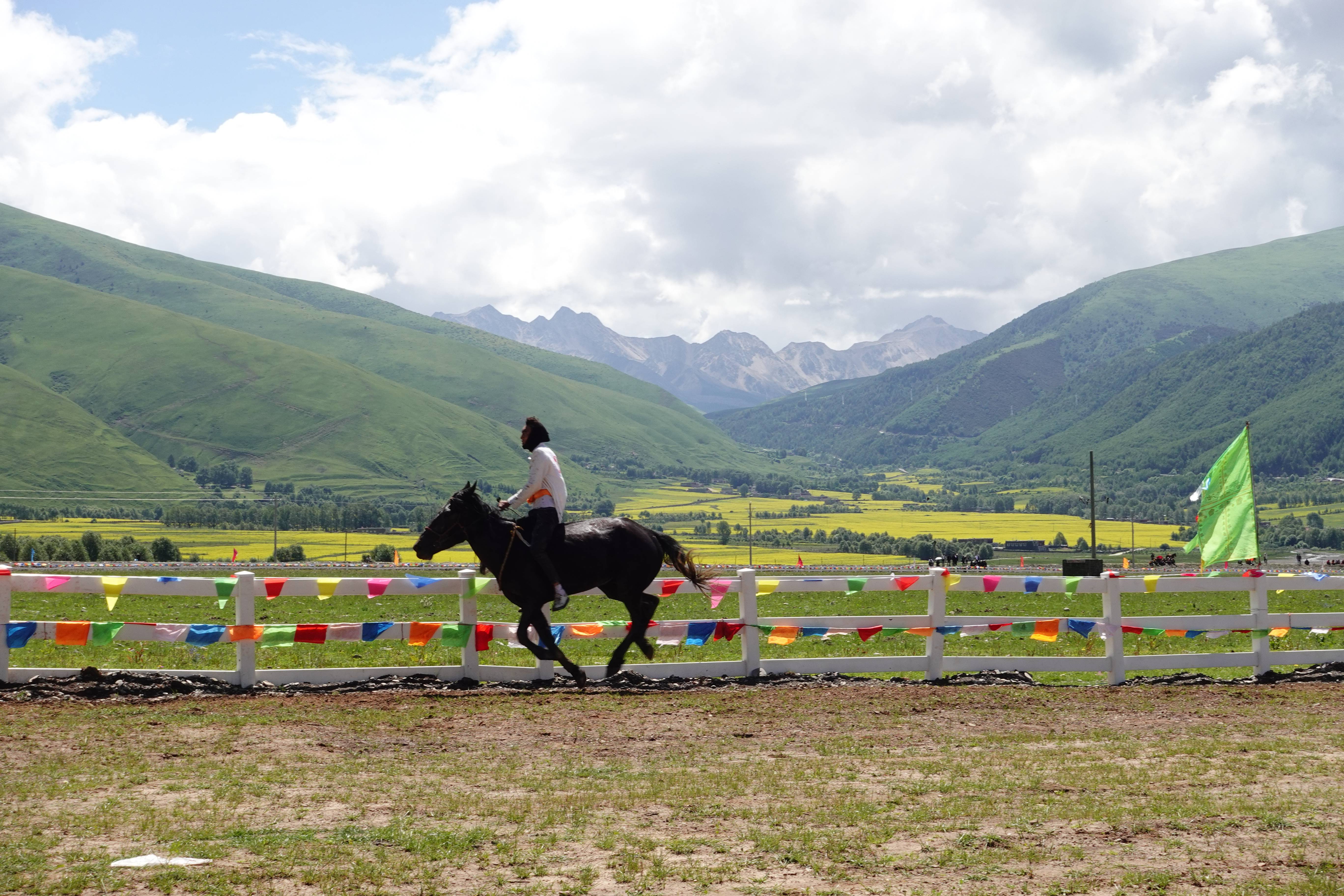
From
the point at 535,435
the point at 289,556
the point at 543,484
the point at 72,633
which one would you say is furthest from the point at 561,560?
the point at 289,556

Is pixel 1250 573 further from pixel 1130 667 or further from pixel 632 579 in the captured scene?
pixel 632 579

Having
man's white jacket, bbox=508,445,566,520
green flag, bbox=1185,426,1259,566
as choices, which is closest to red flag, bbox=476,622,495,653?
man's white jacket, bbox=508,445,566,520

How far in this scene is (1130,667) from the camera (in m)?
17.6

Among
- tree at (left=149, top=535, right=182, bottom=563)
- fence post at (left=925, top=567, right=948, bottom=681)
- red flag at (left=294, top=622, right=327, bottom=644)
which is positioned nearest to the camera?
red flag at (left=294, top=622, right=327, bottom=644)

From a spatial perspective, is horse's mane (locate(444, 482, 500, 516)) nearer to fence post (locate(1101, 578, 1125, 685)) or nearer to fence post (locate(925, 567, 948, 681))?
fence post (locate(925, 567, 948, 681))

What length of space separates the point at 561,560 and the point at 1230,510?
24.5 m

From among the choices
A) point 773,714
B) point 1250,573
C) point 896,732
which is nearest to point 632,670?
point 773,714

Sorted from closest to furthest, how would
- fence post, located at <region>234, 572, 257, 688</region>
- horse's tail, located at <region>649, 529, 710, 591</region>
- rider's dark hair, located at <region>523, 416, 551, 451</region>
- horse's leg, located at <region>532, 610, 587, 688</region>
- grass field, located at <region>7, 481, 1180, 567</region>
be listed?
fence post, located at <region>234, 572, 257, 688</region> → horse's leg, located at <region>532, 610, 587, 688</region> → rider's dark hair, located at <region>523, 416, 551, 451</region> → horse's tail, located at <region>649, 529, 710, 591</region> → grass field, located at <region>7, 481, 1180, 567</region>

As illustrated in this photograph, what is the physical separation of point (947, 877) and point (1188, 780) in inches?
161

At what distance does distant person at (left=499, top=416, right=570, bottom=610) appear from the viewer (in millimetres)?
14617

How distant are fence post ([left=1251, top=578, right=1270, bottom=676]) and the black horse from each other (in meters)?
9.12

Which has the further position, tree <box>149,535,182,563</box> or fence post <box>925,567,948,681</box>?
tree <box>149,535,182,563</box>

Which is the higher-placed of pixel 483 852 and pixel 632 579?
pixel 632 579

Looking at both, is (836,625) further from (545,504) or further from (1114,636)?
(545,504)
